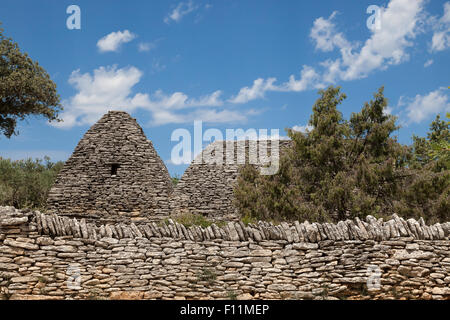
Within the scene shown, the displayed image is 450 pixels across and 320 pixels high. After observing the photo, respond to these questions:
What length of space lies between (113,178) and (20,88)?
843 centimetres

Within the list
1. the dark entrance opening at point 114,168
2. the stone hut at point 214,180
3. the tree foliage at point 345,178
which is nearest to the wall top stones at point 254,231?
the tree foliage at point 345,178

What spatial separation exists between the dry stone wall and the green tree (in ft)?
48.3

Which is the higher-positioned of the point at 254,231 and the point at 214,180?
the point at 214,180

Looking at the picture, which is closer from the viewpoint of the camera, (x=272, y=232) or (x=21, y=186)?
(x=272, y=232)

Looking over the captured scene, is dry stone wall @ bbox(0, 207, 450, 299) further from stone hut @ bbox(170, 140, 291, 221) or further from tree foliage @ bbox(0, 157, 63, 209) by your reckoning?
tree foliage @ bbox(0, 157, 63, 209)

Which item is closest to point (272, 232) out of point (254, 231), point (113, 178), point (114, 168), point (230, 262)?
point (254, 231)

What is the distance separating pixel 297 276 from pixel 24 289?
6.28m

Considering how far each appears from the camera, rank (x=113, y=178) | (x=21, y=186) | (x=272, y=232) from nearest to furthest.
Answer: (x=272, y=232)
(x=113, y=178)
(x=21, y=186)

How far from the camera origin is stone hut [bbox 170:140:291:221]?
18719 mm

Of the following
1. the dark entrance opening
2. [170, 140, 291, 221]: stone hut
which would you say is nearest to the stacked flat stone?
[170, 140, 291, 221]: stone hut

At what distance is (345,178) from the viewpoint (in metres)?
14.7

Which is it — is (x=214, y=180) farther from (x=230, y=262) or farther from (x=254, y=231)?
(x=230, y=262)

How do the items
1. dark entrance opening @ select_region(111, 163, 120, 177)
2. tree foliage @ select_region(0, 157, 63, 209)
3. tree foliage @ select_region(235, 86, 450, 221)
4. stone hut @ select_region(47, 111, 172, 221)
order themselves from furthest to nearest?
1. tree foliage @ select_region(0, 157, 63, 209)
2. dark entrance opening @ select_region(111, 163, 120, 177)
3. stone hut @ select_region(47, 111, 172, 221)
4. tree foliage @ select_region(235, 86, 450, 221)

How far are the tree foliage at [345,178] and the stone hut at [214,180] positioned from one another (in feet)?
7.32
